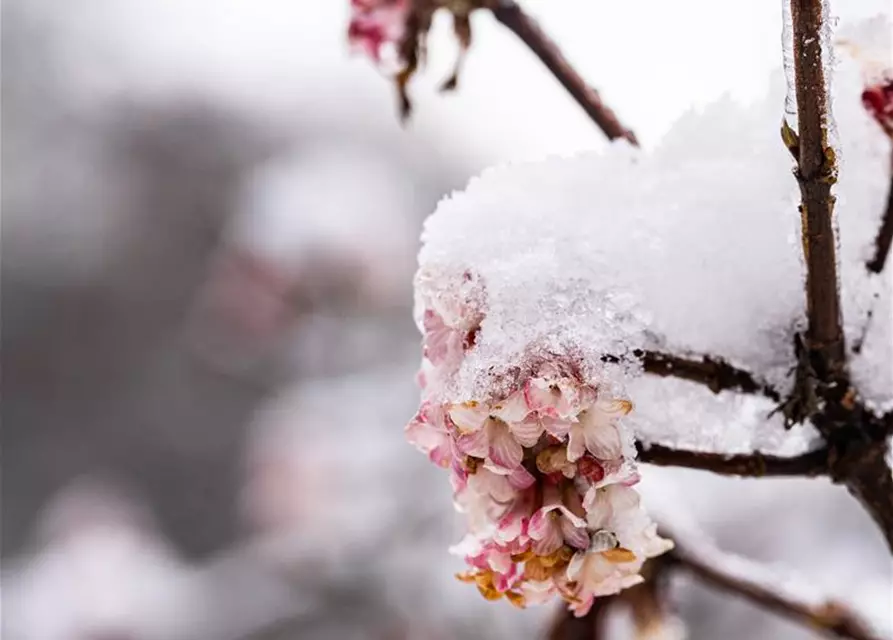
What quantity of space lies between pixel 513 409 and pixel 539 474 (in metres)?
0.05

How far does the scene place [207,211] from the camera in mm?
6027

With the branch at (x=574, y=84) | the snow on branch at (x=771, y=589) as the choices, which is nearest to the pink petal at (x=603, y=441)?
the branch at (x=574, y=84)

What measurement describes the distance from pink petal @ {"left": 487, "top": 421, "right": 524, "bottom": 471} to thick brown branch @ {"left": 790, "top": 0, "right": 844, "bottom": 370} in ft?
0.56

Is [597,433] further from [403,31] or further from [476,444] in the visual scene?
[403,31]

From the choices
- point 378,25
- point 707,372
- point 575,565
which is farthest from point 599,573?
point 378,25

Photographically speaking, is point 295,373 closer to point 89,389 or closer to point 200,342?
point 200,342

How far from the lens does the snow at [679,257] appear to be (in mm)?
477

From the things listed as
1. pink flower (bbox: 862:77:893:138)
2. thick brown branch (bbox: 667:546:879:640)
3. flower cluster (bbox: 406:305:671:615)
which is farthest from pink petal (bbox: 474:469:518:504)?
thick brown branch (bbox: 667:546:879:640)

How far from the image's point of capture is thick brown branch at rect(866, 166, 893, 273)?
0.53 meters

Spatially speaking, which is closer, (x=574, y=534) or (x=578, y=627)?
(x=574, y=534)

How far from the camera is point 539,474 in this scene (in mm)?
471

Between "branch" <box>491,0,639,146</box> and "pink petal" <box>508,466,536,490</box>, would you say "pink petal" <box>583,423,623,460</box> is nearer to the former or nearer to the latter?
"pink petal" <box>508,466,536,490</box>

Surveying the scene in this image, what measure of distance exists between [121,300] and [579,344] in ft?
19.5

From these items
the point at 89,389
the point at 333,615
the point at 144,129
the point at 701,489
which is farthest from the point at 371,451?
the point at 144,129
